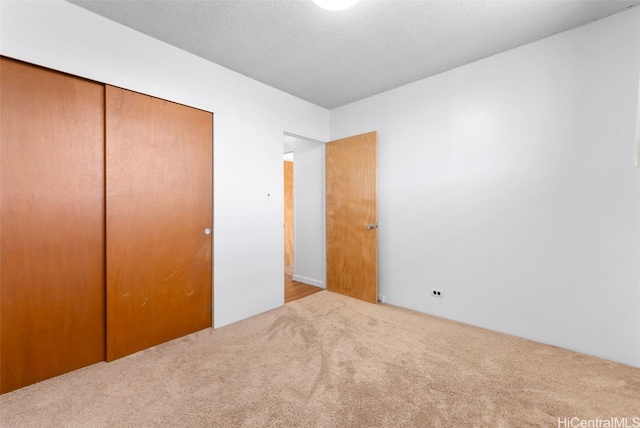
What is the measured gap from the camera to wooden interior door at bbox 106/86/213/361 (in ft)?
6.94

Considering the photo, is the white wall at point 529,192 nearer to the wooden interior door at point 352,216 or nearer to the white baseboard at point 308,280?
the wooden interior door at point 352,216

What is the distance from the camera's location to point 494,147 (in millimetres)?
2590

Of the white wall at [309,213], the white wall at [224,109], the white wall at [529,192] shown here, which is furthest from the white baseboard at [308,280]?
the white wall at [529,192]

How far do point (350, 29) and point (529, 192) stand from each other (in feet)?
6.66

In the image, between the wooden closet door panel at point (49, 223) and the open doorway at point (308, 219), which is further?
the open doorway at point (308, 219)

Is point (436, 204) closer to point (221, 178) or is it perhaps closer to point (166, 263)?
point (221, 178)

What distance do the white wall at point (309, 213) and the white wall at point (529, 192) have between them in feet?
3.66

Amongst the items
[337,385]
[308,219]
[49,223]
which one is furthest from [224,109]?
[337,385]

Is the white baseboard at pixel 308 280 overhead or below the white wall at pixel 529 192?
below

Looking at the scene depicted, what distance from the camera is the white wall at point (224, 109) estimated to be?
1.82m

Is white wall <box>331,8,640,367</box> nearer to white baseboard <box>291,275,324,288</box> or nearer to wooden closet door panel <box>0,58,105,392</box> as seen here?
white baseboard <box>291,275,324,288</box>

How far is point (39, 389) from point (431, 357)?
2.67 metres

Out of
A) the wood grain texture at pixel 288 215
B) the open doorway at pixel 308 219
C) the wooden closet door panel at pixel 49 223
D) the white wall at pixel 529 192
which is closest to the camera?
the wooden closet door panel at pixel 49 223

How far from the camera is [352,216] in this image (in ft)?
11.7
